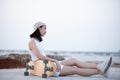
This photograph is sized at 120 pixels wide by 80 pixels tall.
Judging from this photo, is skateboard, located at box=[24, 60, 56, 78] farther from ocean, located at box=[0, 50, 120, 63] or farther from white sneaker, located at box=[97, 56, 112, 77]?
ocean, located at box=[0, 50, 120, 63]

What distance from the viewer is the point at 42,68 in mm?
2166

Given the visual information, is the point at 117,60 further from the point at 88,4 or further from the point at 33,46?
the point at 33,46

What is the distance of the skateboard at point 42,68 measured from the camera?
2.14m

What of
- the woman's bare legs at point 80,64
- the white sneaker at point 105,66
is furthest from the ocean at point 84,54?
the white sneaker at point 105,66

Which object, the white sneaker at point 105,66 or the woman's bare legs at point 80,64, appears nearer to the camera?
the white sneaker at point 105,66

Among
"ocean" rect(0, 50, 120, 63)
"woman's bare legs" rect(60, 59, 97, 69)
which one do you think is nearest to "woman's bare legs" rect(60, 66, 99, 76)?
"woman's bare legs" rect(60, 59, 97, 69)

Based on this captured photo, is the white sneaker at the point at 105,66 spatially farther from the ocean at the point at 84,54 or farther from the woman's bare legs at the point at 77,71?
the ocean at the point at 84,54

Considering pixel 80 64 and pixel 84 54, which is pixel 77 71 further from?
pixel 84 54

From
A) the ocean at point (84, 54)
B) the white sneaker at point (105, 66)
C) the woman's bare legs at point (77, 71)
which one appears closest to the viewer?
the white sneaker at point (105, 66)

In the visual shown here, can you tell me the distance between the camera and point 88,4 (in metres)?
3.02

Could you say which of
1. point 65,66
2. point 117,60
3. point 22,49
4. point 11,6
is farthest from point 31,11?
point 117,60

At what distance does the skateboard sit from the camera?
2141 mm

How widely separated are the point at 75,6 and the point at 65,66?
97 centimetres

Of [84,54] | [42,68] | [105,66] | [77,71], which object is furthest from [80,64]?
[84,54]
